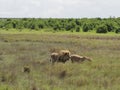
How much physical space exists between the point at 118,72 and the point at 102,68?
1455 millimetres

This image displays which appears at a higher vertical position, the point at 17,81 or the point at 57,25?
the point at 17,81

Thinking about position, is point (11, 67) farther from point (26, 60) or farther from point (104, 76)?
point (104, 76)

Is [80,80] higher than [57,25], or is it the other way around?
[80,80]

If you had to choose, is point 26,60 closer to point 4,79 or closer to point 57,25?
point 4,79

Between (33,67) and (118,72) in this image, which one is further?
(33,67)

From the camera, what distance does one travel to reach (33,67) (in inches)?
768

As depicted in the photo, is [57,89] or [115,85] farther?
[115,85]

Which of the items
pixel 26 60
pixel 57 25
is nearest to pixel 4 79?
pixel 26 60

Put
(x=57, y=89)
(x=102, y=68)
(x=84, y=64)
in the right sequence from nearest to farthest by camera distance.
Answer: (x=57, y=89) → (x=102, y=68) → (x=84, y=64)

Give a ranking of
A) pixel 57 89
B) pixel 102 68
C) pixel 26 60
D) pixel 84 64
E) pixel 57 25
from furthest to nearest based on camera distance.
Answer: pixel 57 25 → pixel 26 60 → pixel 84 64 → pixel 102 68 → pixel 57 89

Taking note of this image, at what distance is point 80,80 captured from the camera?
50.2 feet

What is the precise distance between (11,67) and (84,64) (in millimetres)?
3670

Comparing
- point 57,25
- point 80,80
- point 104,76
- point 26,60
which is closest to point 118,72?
point 104,76

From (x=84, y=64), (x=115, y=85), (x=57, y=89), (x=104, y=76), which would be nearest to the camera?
(x=57, y=89)
